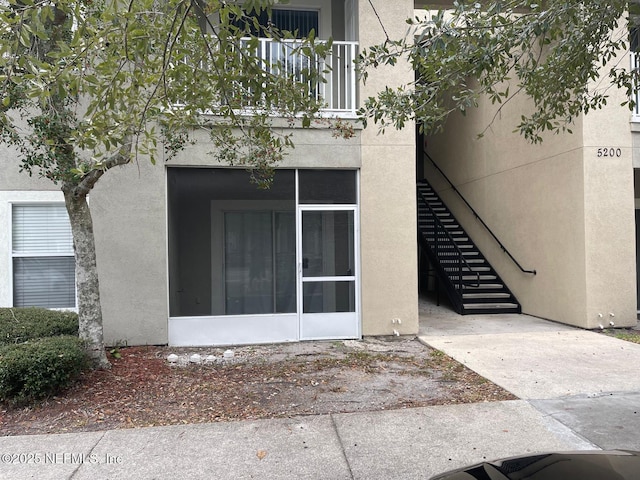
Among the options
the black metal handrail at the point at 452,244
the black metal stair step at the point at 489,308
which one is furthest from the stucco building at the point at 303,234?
the black metal handrail at the point at 452,244

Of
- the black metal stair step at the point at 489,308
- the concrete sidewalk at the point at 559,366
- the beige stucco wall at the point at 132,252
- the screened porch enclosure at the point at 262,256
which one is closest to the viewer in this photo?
the concrete sidewalk at the point at 559,366

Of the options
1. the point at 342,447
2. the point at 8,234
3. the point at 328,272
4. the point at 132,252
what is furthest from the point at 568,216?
the point at 8,234

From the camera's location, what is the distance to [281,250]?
297 inches

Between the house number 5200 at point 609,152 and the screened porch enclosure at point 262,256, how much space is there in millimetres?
4532

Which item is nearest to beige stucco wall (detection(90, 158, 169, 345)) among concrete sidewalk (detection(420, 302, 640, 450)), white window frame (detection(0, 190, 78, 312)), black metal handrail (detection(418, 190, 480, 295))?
white window frame (detection(0, 190, 78, 312))

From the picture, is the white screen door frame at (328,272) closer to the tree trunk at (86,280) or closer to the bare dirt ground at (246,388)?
the bare dirt ground at (246,388)

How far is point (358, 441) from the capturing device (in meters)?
3.79

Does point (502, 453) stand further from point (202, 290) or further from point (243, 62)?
point (202, 290)

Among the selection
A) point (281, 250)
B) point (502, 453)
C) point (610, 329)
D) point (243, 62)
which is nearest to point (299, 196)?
point (281, 250)

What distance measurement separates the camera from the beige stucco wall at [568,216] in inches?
315

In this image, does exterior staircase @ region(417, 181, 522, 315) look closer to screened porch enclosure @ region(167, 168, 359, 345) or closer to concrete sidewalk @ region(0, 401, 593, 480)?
screened porch enclosure @ region(167, 168, 359, 345)

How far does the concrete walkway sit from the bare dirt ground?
25 cm

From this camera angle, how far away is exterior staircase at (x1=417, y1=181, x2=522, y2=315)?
9844mm

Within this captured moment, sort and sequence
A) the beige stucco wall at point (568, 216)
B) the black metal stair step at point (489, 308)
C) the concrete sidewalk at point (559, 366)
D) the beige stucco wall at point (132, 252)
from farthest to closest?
the black metal stair step at point (489, 308) → the beige stucco wall at point (568, 216) → the beige stucco wall at point (132, 252) → the concrete sidewalk at point (559, 366)
